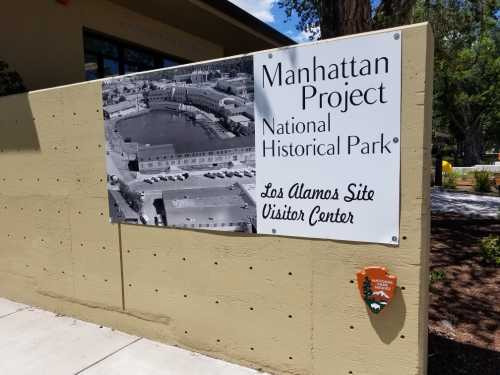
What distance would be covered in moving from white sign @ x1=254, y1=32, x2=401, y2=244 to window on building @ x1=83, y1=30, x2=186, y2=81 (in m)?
5.05

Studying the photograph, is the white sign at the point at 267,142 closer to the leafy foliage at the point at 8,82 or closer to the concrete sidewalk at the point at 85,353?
the concrete sidewalk at the point at 85,353

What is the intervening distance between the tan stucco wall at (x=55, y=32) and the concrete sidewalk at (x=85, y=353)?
364 cm

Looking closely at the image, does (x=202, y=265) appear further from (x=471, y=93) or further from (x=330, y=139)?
(x=471, y=93)

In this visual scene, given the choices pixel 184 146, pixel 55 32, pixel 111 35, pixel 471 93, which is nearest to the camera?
pixel 184 146

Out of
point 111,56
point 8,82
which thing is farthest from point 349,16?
point 111,56

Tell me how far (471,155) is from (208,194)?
41.2m

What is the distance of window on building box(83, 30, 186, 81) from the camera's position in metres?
6.75

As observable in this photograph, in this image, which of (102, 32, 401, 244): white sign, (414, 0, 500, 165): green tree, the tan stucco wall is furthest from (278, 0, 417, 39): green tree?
(414, 0, 500, 165): green tree

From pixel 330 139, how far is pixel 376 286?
0.92m

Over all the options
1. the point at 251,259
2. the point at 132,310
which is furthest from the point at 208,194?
the point at 132,310

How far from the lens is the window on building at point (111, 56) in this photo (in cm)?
675

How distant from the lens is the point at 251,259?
286 cm

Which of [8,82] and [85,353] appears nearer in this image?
[85,353]

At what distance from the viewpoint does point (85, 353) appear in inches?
127
